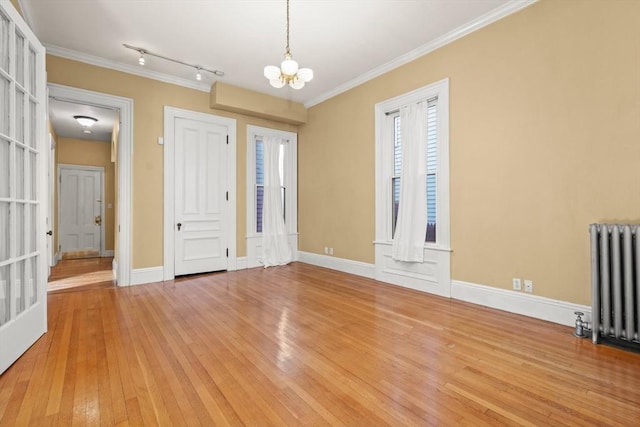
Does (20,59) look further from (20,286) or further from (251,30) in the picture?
(251,30)

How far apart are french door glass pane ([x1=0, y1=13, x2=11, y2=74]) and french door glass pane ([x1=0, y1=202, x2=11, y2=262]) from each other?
1001 mm

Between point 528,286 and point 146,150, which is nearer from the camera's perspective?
point 528,286

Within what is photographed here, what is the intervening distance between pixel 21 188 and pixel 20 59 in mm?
1041

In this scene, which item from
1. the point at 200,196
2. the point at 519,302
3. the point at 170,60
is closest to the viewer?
the point at 519,302

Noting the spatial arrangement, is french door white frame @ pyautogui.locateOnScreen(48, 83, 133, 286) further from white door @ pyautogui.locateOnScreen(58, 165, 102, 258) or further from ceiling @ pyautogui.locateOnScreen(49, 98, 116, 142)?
white door @ pyautogui.locateOnScreen(58, 165, 102, 258)

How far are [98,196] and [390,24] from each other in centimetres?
828

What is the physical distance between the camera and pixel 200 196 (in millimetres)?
5191

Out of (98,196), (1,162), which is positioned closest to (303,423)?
(1,162)

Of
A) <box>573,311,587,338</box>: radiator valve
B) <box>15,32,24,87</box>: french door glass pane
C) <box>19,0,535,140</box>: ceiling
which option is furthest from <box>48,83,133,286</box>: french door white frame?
<box>573,311,587,338</box>: radiator valve

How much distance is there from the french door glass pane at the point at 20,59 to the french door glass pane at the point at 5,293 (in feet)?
4.88

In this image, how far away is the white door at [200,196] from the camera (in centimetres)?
499

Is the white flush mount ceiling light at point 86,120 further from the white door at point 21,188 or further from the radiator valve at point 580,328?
the radiator valve at point 580,328

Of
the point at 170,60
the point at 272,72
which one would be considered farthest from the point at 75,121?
the point at 272,72

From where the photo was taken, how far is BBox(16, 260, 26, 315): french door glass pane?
2375 millimetres
